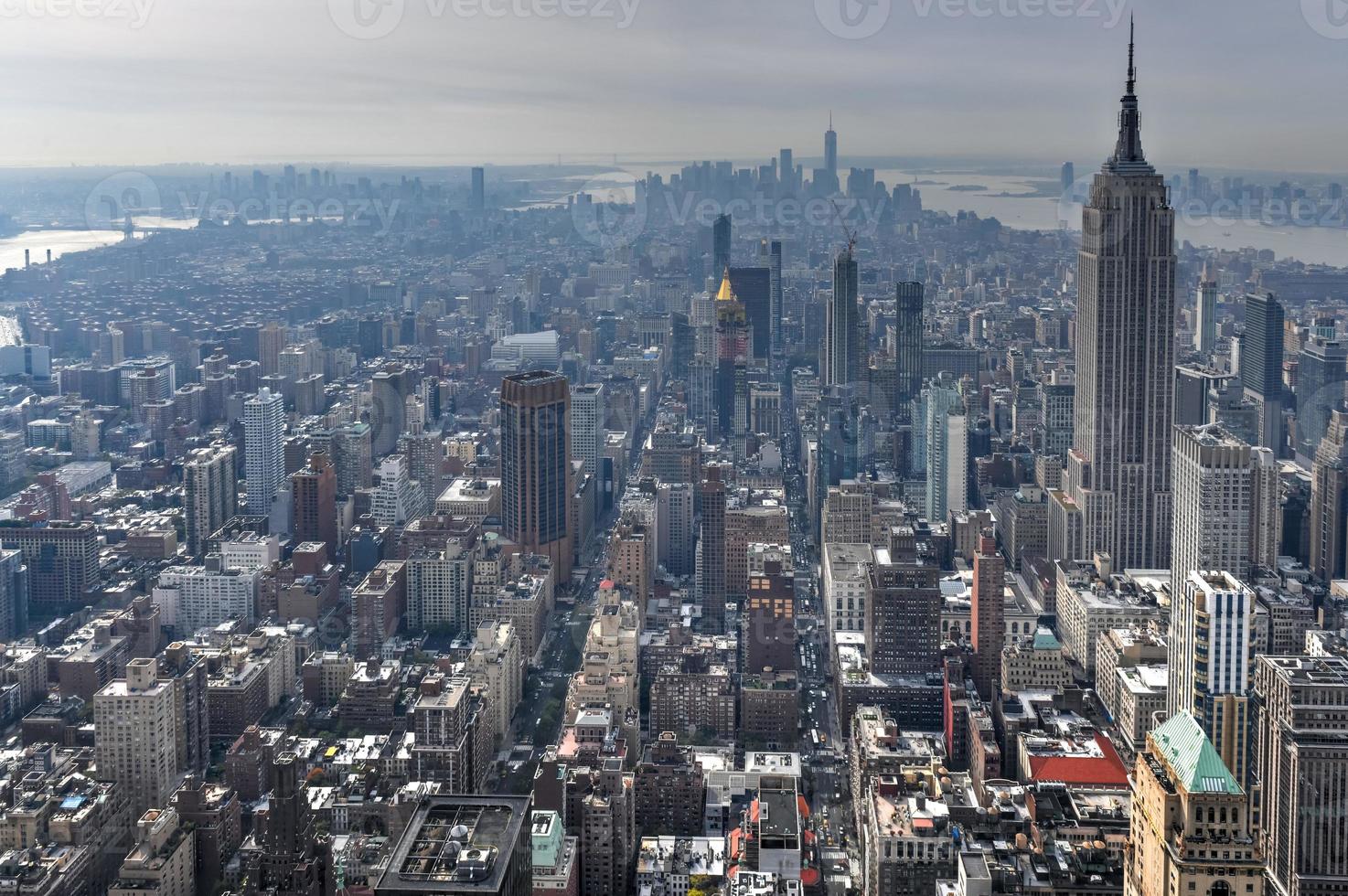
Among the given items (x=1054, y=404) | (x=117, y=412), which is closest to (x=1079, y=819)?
(x=1054, y=404)

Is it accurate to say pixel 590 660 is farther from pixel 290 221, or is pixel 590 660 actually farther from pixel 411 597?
pixel 290 221

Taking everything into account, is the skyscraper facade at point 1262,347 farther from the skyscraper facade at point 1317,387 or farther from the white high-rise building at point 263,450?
the white high-rise building at point 263,450

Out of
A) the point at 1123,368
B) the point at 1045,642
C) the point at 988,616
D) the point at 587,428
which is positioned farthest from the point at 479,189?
the point at 1045,642

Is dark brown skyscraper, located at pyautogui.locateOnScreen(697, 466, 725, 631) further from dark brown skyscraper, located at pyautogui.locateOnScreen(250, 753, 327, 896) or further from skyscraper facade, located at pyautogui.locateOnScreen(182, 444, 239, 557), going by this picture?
dark brown skyscraper, located at pyautogui.locateOnScreen(250, 753, 327, 896)

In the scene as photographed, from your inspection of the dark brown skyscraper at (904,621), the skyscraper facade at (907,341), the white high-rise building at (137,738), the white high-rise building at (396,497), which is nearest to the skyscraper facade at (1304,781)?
the dark brown skyscraper at (904,621)

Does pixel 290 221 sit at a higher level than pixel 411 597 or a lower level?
higher

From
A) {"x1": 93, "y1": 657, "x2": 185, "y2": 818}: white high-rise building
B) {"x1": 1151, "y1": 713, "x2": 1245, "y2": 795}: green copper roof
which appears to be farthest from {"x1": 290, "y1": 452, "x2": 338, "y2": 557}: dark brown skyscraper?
{"x1": 1151, "y1": 713, "x2": 1245, "y2": 795}: green copper roof
